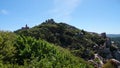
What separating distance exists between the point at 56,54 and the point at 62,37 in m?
74.9

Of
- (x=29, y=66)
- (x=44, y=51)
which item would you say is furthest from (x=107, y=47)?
(x=29, y=66)

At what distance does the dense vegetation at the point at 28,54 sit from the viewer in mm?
18688

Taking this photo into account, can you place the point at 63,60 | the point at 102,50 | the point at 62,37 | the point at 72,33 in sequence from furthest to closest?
1. the point at 72,33
2. the point at 62,37
3. the point at 102,50
4. the point at 63,60

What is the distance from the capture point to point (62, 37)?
97.6m

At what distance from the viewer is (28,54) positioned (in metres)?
21.9

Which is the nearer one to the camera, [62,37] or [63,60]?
[63,60]

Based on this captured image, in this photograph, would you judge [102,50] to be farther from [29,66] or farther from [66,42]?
[29,66]

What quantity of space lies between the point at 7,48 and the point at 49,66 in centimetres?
406

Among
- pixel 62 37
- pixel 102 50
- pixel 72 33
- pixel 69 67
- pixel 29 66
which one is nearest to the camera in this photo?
pixel 29 66

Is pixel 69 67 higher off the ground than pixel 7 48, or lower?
lower

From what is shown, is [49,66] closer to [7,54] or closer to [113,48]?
[7,54]

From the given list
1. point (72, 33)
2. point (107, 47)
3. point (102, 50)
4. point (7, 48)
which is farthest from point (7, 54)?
point (72, 33)

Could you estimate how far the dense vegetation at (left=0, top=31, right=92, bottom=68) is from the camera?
18.7 m

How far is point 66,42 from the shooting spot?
94.3 meters
